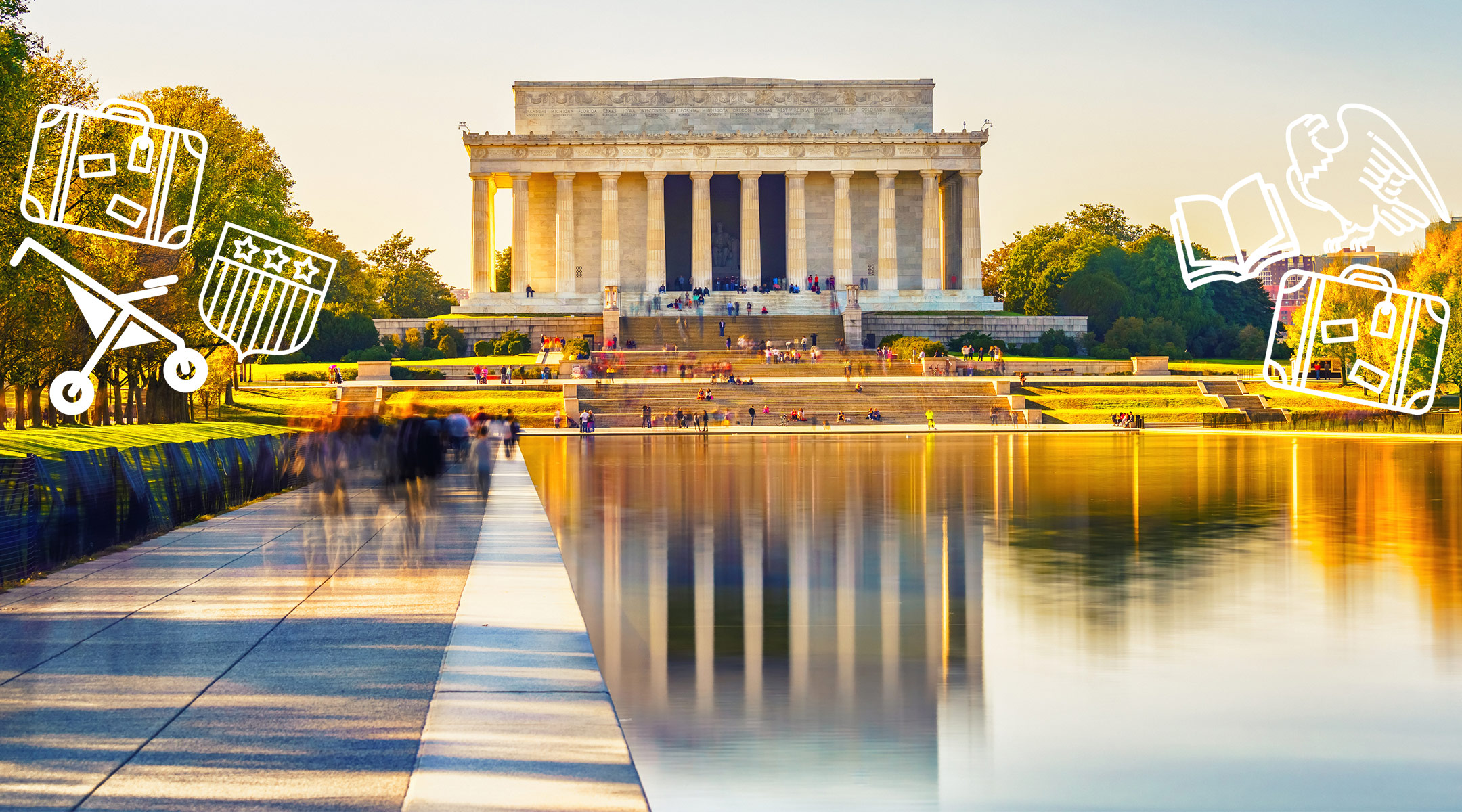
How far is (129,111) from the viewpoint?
46.7m

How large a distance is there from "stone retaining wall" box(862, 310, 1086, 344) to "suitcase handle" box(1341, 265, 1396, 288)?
27147 millimetres

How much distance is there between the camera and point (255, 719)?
8.79 m

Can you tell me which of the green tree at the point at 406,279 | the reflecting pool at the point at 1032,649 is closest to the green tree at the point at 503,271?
the green tree at the point at 406,279

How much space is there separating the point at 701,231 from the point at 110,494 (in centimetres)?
8546

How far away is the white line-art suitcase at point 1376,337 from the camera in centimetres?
5756

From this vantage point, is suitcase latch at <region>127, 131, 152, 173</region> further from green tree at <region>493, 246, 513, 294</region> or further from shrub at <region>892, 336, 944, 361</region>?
green tree at <region>493, 246, 513, 294</region>

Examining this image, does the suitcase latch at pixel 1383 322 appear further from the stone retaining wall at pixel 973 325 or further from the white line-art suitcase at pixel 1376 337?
the stone retaining wall at pixel 973 325

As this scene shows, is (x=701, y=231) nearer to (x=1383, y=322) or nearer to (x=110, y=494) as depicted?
(x=1383, y=322)

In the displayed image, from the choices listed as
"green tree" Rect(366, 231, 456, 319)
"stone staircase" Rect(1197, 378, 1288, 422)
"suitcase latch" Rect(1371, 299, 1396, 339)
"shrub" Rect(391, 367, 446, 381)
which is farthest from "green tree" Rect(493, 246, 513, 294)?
"suitcase latch" Rect(1371, 299, 1396, 339)

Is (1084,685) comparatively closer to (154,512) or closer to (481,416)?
(154,512)

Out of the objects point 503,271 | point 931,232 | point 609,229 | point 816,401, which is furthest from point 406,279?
point 816,401

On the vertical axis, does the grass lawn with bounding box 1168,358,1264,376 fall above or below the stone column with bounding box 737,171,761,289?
below

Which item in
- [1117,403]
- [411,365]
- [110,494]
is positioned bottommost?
[110,494]

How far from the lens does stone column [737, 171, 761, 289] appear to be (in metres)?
102
